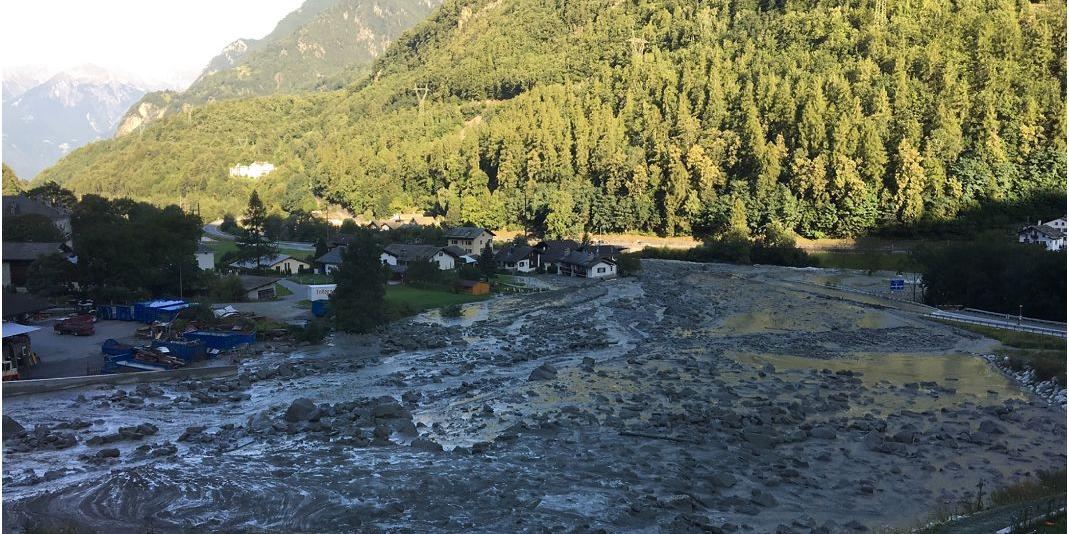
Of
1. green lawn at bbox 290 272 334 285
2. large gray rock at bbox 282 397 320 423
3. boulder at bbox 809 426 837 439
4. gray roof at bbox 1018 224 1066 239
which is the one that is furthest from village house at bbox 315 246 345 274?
gray roof at bbox 1018 224 1066 239

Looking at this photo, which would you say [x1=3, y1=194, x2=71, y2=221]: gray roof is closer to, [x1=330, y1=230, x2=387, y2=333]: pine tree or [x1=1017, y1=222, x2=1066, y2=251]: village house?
[x1=330, y1=230, x2=387, y2=333]: pine tree

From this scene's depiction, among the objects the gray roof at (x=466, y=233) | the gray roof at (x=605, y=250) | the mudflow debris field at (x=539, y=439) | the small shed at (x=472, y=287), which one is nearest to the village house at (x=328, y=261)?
the small shed at (x=472, y=287)

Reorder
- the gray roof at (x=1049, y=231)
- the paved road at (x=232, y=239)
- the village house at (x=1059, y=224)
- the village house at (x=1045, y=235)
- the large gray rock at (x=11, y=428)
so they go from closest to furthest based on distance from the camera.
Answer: the large gray rock at (x=11, y=428), the village house at (x=1045, y=235), the gray roof at (x=1049, y=231), the village house at (x=1059, y=224), the paved road at (x=232, y=239)

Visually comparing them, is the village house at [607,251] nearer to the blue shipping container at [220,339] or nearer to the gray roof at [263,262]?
the gray roof at [263,262]

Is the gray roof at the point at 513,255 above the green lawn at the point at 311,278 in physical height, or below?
above

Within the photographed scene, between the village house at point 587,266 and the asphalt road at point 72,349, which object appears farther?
the village house at point 587,266

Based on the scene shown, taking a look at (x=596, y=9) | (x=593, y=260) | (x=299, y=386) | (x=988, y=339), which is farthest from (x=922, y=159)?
(x=596, y=9)
